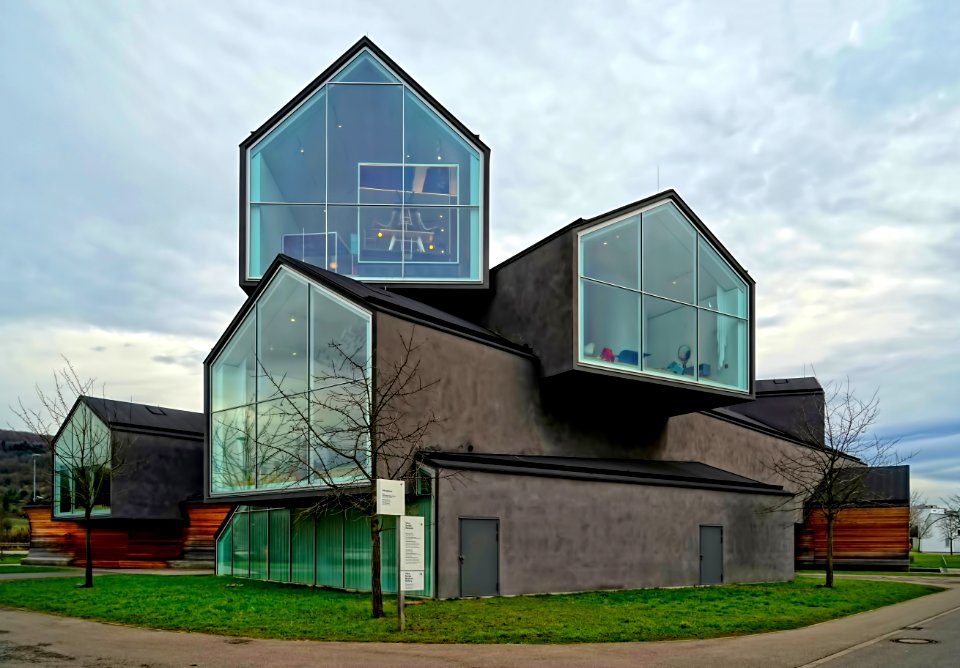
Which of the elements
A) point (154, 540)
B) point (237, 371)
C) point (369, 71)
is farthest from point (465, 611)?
point (154, 540)

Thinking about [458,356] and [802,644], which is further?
[458,356]

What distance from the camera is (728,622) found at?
53.0 feet

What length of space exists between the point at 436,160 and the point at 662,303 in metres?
10.00

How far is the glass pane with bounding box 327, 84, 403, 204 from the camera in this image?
2992 cm

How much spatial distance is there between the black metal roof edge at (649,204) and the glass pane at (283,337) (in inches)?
310

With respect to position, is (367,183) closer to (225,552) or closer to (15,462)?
(225,552)

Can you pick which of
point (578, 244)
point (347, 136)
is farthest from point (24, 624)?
point (347, 136)

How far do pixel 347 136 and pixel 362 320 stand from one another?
454 inches

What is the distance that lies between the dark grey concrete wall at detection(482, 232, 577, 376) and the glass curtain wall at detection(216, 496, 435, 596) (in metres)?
7.15

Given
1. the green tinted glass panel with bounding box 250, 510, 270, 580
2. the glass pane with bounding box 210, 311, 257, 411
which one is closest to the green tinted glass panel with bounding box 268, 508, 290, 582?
the green tinted glass panel with bounding box 250, 510, 270, 580

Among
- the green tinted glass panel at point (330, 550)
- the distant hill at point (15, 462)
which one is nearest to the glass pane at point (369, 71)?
the green tinted glass panel at point (330, 550)

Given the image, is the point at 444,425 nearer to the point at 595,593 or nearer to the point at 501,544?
the point at 501,544

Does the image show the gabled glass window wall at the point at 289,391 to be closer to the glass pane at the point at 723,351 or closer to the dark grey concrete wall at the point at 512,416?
the dark grey concrete wall at the point at 512,416

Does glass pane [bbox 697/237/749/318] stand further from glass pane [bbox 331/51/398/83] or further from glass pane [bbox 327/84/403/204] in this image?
glass pane [bbox 331/51/398/83]
